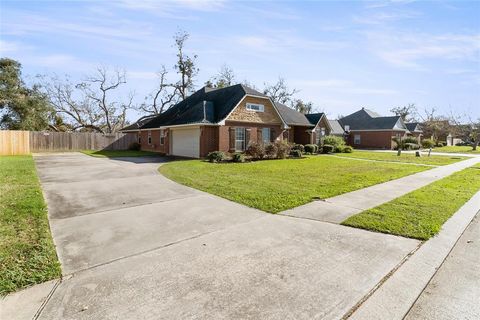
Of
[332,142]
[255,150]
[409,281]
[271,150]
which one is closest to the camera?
[409,281]

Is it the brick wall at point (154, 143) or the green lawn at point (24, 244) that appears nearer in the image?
the green lawn at point (24, 244)

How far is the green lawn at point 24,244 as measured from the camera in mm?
3426

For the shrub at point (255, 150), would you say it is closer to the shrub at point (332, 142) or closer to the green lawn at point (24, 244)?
the shrub at point (332, 142)

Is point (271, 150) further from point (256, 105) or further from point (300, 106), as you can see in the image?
point (300, 106)

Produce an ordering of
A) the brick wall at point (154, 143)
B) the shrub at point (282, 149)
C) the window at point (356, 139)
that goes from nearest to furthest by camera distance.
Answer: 1. the shrub at point (282, 149)
2. the brick wall at point (154, 143)
3. the window at point (356, 139)

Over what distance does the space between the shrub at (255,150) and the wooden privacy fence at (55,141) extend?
60.1ft

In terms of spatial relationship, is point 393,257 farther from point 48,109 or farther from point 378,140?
point 378,140

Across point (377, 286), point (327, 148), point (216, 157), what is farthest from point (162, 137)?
point (377, 286)

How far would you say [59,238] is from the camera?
15.7 feet

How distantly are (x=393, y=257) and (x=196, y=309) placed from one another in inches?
121

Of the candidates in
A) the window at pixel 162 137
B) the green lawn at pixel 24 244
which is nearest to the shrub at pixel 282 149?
the window at pixel 162 137

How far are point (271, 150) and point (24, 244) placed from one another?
17.3 m

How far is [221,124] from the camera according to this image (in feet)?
64.0

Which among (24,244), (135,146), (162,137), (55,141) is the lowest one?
(24,244)
